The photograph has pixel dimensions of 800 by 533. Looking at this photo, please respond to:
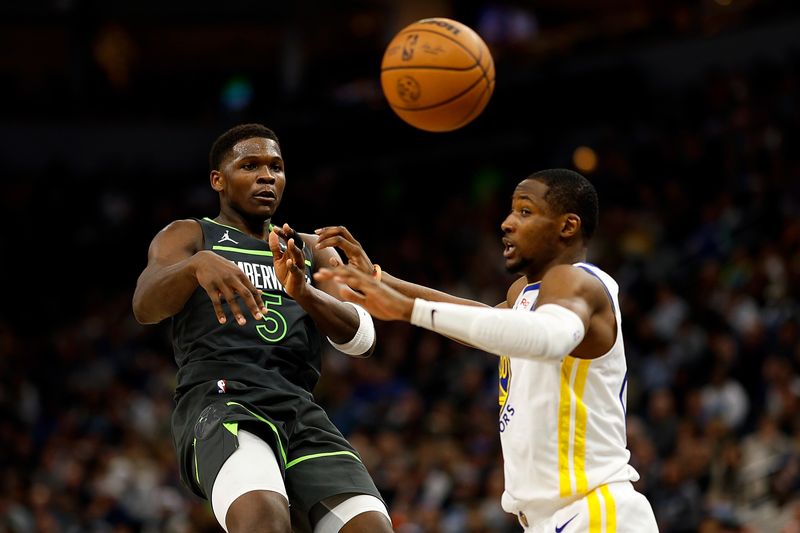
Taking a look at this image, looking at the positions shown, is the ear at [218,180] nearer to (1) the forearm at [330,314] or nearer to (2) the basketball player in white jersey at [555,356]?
(1) the forearm at [330,314]

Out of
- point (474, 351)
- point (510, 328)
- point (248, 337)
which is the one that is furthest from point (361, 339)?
point (474, 351)

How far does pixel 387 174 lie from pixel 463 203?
2.95 meters

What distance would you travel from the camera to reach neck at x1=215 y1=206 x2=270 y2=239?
5535 millimetres

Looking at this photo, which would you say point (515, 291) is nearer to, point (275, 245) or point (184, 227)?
point (275, 245)

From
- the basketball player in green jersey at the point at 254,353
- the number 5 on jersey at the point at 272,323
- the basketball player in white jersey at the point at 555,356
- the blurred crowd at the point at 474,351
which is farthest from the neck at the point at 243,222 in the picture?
the blurred crowd at the point at 474,351

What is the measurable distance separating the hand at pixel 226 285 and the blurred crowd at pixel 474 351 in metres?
5.66

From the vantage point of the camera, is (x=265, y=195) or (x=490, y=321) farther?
(x=265, y=195)

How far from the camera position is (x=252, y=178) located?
545 centimetres

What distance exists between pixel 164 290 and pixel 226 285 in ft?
1.59

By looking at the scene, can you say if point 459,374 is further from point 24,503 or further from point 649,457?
point 24,503

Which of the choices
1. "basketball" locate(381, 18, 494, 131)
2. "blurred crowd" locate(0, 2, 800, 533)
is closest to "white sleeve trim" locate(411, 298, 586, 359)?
"basketball" locate(381, 18, 494, 131)

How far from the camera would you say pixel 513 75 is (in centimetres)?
2042

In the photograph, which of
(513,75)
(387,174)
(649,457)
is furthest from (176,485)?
(513,75)

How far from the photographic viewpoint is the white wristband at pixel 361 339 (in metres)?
5.35
